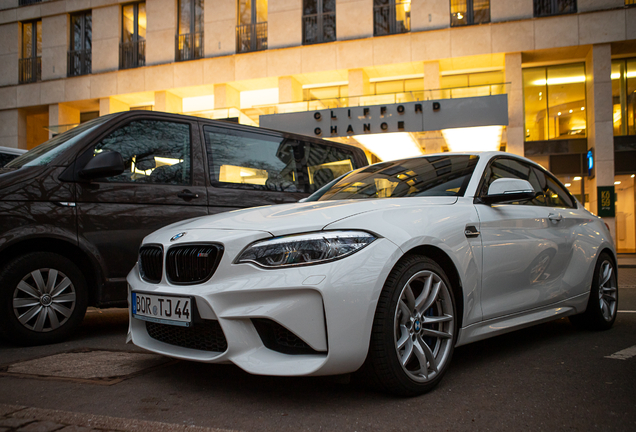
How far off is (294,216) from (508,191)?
1458 mm

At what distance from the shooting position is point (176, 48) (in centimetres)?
2431

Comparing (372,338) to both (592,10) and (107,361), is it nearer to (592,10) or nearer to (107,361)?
(107,361)

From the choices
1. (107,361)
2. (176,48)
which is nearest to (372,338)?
(107,361)

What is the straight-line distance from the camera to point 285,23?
22688 millimetres

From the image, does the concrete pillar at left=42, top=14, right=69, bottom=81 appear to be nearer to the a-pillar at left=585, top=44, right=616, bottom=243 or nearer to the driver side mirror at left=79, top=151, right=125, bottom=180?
the a-pillar at left=585, top=44, right=616, bottom=243

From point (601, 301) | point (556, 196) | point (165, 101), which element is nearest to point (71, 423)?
point (556, 196)

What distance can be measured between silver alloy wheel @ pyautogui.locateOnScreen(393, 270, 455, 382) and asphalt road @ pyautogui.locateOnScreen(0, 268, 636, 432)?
16 centimetres

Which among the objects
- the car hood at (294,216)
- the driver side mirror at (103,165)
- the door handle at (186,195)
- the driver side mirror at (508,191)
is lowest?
the car hood at (294,216)

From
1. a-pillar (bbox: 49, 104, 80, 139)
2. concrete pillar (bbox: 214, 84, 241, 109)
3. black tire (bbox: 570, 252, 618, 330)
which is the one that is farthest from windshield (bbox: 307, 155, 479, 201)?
a-pillar (bbox: 49, 104, 80, 139)

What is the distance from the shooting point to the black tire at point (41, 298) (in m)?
3.89

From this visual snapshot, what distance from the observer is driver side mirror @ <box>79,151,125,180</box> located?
4.11 meters

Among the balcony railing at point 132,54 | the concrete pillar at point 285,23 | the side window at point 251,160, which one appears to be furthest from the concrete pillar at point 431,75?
the side window at point 251,160

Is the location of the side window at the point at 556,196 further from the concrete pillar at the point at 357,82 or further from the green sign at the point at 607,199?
the concrete pillar at the point at 357,82

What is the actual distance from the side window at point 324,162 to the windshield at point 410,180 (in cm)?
179
